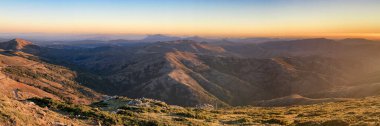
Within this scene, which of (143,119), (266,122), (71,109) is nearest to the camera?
(71,109)

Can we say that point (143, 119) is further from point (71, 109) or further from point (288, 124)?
point (288, 124)

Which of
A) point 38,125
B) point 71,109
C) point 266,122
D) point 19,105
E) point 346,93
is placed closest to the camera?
point 38,125

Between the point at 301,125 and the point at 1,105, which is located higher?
the point at 1,105

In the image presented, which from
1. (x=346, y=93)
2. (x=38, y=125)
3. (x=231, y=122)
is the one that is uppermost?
(x=38, y=125)

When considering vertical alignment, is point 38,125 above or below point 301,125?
above

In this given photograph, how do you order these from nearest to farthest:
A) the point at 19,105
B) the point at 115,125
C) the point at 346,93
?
the point at 19,105
the point at 115,125
the point at 346,93

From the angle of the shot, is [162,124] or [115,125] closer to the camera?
[115,125]

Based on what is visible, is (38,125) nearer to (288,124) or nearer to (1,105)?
(1,105)

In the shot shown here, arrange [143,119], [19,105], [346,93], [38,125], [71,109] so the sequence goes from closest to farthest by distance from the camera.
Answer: [38,125]
[19,105]
[71,109]
[143,119]
[346,93]

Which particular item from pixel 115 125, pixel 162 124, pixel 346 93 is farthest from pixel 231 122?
pixel 346 93

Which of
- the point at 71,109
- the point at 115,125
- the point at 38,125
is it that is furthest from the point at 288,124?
the point at 38,125
